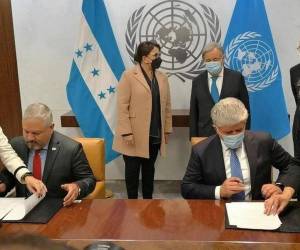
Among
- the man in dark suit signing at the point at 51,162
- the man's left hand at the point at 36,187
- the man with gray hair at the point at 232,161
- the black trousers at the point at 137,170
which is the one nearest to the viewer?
the man's left hand at the point at 36,187

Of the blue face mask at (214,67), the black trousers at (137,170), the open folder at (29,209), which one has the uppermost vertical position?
the blue face mask at (214,67)

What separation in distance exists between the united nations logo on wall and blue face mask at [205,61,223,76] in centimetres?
84

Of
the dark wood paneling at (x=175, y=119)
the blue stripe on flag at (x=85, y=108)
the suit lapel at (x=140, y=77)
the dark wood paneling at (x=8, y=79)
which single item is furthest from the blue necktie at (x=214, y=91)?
the dark wood paneling at (x=8, y=79)

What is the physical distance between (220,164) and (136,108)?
166cm

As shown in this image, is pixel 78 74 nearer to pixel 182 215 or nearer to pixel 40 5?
pixel 40 5

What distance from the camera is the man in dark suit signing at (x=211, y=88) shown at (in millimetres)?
3619

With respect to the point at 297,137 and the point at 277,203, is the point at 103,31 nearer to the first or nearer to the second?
the point at 297,137

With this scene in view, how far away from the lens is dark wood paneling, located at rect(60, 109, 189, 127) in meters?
4.31

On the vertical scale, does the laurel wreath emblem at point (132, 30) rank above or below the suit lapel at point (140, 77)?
above

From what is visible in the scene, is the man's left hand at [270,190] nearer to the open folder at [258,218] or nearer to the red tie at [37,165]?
the open folder at [258,218]

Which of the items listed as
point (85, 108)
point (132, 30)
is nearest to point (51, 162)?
point (85, 108)

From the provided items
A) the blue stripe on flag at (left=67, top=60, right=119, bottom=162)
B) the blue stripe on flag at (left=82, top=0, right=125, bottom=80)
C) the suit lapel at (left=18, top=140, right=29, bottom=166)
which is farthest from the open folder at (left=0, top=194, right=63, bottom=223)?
the blue stripe on flag at (left=82, top=0, right=125, bottom=80)

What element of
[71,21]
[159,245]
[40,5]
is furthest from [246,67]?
[159,245]

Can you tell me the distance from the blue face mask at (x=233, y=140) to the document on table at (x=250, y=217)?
34 cm
